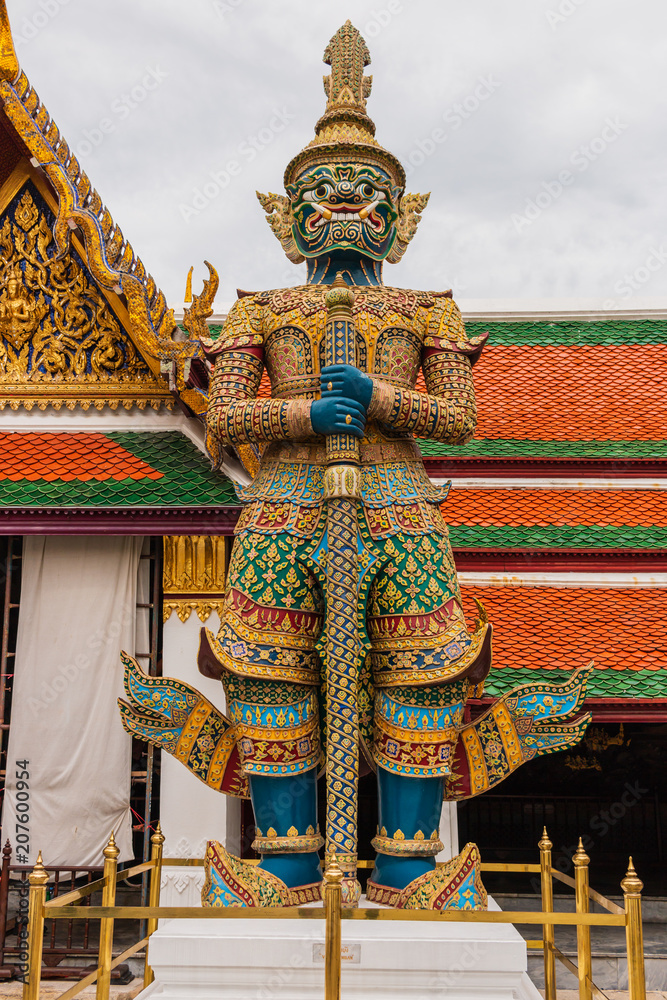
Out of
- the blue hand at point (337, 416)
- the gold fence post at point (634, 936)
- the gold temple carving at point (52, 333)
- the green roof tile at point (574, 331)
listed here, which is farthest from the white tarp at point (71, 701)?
the green roof tile at point (574, 331)

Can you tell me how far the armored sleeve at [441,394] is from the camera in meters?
4.20

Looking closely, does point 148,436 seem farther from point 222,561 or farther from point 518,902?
point 518,902

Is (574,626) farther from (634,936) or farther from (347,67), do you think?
(347,67)

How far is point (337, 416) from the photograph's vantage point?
402 cm

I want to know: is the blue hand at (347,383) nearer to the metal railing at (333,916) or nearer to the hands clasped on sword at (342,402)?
the hands clasped on sword at (342,402)

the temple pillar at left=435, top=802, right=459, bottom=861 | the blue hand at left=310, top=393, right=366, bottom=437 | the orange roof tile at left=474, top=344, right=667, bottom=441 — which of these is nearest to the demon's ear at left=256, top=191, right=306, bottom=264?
the blue hand at left=310, top=393, right=366, bottom=437

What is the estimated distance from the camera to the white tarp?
6.01m

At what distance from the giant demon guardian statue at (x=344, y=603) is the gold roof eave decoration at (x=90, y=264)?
5.11ft

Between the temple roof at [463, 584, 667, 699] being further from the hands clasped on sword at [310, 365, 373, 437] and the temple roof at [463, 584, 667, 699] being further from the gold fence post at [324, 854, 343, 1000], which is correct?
the gold fence post at [324, 854, 343, 1000]

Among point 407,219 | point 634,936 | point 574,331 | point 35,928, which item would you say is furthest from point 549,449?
point 35,928

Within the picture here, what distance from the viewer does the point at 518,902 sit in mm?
6949

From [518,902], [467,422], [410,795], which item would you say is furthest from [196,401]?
[518,902]

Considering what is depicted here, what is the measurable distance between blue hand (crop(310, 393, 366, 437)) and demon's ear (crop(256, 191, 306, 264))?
1.07 metres

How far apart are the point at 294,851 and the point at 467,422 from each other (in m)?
2.17
